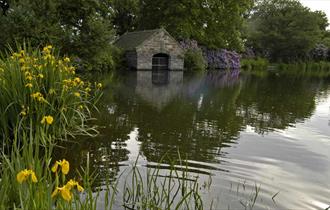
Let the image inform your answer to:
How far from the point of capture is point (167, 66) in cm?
3422

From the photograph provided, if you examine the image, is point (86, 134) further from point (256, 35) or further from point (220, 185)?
point (256, 35)

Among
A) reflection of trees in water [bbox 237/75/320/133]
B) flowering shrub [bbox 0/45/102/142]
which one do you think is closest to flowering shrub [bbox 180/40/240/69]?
reflection of trees in water [bbox 237/75/320/133]

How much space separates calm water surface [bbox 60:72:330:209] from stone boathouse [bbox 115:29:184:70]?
59.2 feet

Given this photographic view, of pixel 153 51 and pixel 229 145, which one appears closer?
pixel 229 145

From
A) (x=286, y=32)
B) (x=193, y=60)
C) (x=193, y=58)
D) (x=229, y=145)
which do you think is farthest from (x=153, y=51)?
(x=229, y=145)

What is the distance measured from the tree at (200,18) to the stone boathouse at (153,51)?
3406 millimetres

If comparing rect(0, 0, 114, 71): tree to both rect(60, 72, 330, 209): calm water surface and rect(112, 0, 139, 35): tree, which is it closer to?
rect(60, 72, 330, 209): calm water surface

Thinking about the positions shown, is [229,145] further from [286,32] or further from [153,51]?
[286,32]

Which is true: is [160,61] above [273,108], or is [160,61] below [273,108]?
above

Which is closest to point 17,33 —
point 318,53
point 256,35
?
point 256,35

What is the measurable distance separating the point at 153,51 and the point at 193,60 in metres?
4.64

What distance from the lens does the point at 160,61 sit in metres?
34.1

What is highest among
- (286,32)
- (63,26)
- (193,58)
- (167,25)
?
(286,32)

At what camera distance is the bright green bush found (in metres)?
35.3
